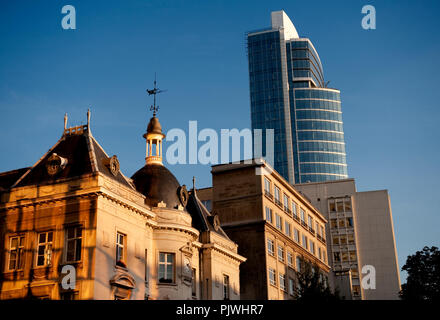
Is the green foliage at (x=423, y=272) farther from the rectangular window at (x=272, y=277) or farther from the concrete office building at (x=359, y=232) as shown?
the concrete office building at (x=359, y=232)

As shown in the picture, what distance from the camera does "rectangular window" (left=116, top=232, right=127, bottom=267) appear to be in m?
38.8

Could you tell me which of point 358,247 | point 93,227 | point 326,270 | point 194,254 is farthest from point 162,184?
point 358,247

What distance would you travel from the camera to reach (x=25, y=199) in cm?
3934

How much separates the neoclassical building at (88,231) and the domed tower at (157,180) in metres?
0.10

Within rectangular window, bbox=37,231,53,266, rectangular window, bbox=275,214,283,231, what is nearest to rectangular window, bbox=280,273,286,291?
rectangular window, bbox=275,214,283,231

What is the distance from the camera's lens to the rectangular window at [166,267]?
4403 centimetres

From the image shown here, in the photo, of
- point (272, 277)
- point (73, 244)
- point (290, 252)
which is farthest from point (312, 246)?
point (73, 244)

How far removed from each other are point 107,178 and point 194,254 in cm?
1400

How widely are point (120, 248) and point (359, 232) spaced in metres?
93.3

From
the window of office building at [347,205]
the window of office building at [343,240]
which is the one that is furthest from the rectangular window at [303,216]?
the window of office building at [343,240]

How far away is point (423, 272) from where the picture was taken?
2484 inches

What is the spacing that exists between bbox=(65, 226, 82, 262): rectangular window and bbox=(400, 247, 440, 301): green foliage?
3646cm

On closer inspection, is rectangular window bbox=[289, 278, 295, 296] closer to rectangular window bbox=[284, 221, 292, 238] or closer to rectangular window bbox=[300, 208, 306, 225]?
rectangular window bbox=[284, 221, 292, 238]
